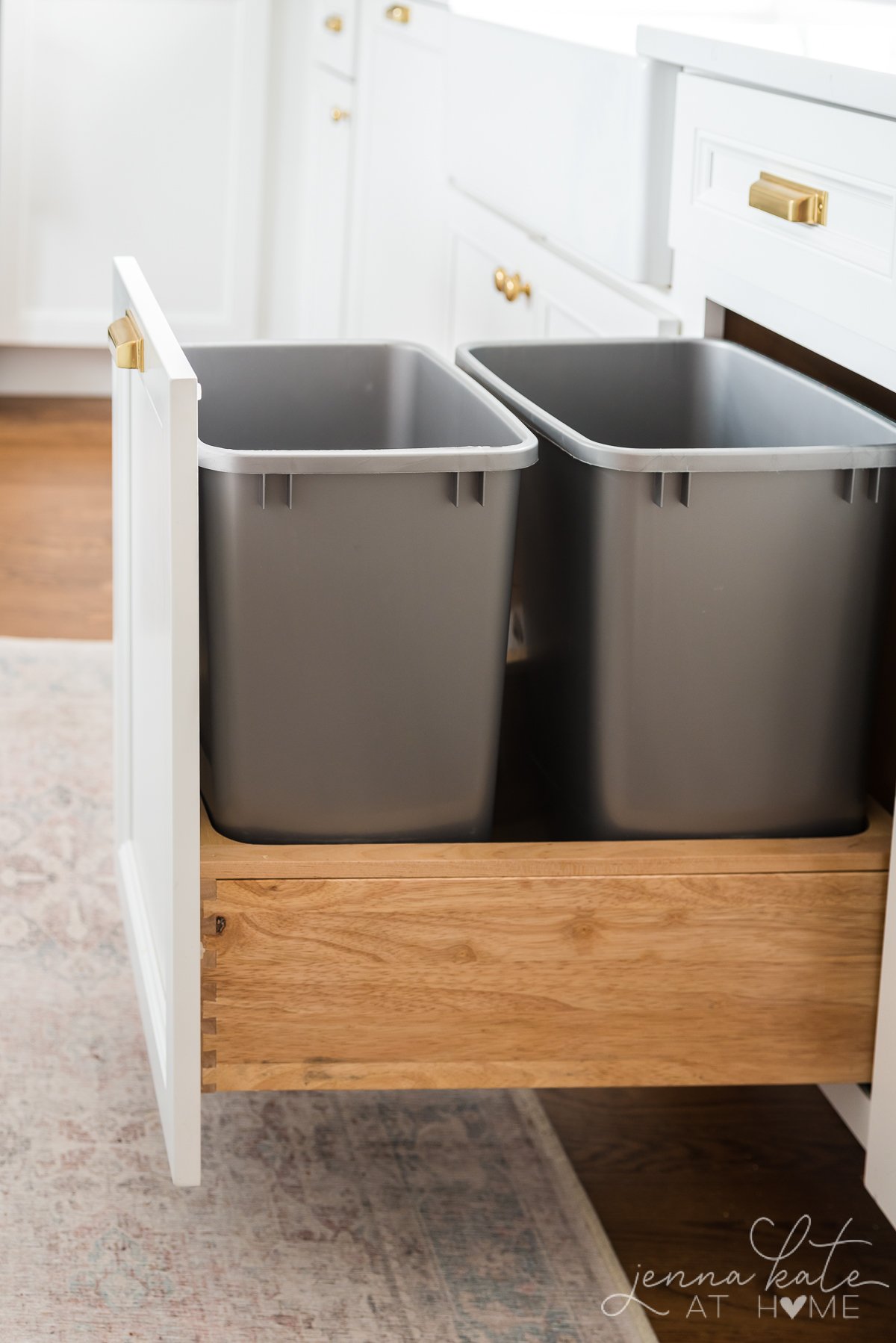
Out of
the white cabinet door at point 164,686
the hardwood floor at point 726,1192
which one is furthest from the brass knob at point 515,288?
the hardwood floor at point 726,1192

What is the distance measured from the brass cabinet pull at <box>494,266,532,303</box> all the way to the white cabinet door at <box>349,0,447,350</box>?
0.33m

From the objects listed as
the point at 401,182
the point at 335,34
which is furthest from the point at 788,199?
the point at 335,34

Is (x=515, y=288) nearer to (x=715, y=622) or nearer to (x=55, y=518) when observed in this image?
(x=715, y=622)

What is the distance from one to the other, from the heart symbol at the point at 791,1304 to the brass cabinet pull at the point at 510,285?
0.97 m

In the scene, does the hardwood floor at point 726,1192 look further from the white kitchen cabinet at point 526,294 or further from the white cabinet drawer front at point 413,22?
the white cabinet drawer front at point 413,22

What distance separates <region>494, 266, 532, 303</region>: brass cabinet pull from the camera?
5.07 feet

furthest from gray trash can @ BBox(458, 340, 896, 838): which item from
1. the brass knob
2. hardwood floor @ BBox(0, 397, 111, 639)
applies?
hardwood floor @ BBox(0, 397, 111, 639)

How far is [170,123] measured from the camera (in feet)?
9.89

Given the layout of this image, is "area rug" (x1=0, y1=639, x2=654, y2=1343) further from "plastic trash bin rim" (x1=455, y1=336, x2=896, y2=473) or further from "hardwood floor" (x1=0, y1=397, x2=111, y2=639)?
"hardwood floor" (x1=0, y1=397, x2=111, y2=639)

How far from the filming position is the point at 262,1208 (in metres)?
1.07

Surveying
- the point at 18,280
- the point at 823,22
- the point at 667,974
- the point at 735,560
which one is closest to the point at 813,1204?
the point at 667,974

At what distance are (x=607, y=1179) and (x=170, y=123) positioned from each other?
248cm

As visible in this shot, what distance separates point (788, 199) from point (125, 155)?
2364 millimetres

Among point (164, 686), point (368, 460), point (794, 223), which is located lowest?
point (164, 686)
